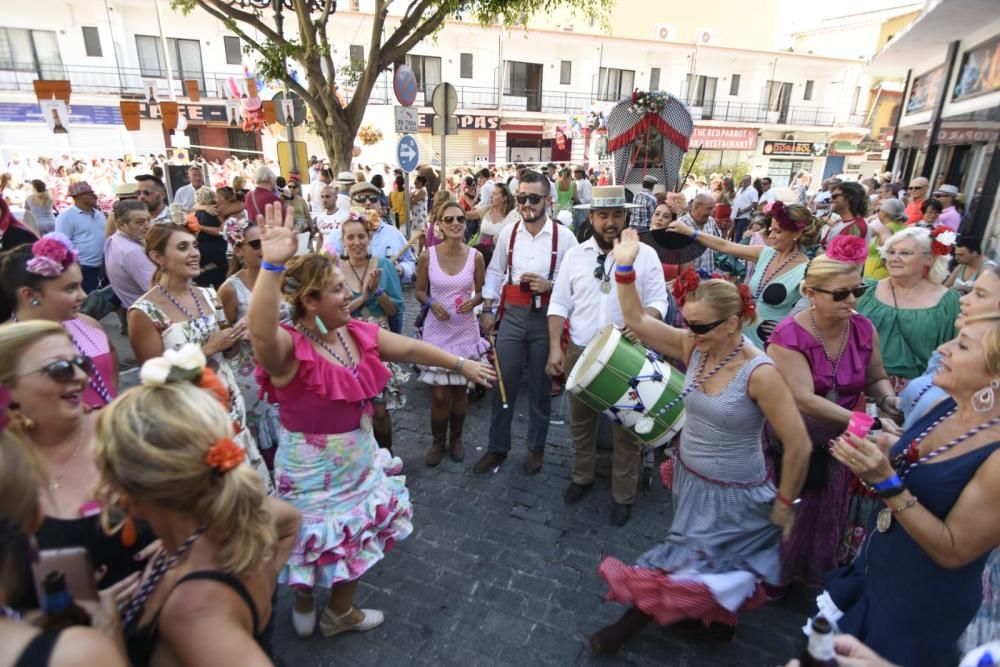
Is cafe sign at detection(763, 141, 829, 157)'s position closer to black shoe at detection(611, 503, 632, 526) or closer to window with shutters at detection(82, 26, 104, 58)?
window with shutters at detection(82, 26, 104, 58)

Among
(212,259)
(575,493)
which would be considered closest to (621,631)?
(575,493)

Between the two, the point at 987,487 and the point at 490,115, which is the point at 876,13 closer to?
the point at 490,115

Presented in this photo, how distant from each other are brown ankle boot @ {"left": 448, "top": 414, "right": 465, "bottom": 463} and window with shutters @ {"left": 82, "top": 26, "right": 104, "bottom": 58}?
2979cm

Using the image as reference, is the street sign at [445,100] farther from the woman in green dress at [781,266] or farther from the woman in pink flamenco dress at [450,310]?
Answer: the woman in green dress at [781,266]

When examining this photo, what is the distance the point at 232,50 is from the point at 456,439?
29.4 m

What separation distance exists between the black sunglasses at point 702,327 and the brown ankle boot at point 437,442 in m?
2.51

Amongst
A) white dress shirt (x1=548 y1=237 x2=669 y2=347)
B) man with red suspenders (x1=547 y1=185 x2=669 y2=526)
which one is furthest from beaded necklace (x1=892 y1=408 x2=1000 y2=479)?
white dress shirt (x1=548 y1=237 x2=669 y2=347)

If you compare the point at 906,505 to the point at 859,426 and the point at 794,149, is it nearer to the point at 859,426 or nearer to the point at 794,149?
the point at 859,426

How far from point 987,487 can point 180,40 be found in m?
32.3

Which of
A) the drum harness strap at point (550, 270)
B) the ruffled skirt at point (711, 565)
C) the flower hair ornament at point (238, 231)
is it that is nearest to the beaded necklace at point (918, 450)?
the ruffled skirt at point (711, 565)

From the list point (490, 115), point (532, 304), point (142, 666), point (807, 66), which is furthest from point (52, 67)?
point (807, 66)

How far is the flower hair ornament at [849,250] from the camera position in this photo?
2.73m

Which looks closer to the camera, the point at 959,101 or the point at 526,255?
the point at 526,255

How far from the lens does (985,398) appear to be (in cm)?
181
